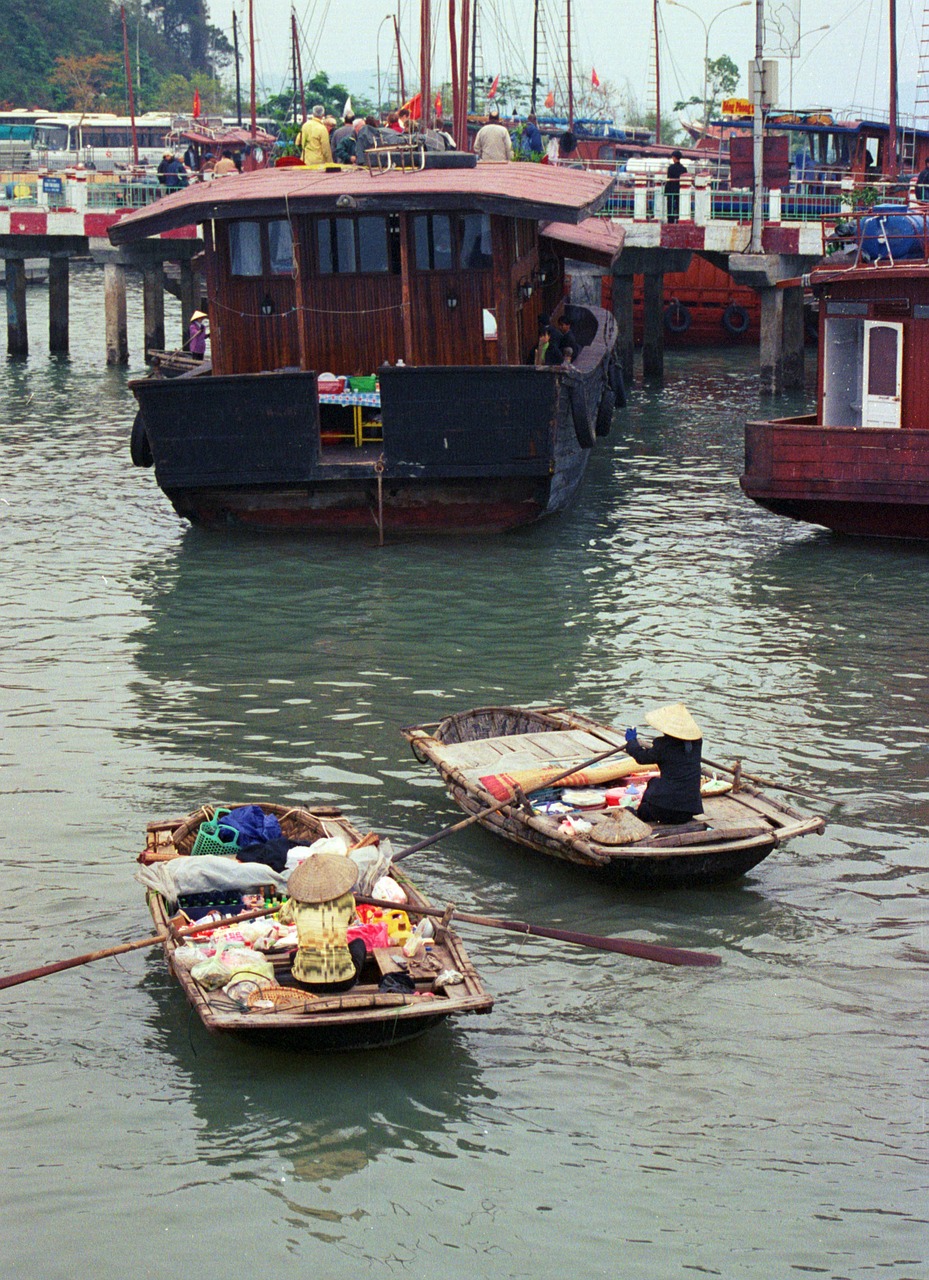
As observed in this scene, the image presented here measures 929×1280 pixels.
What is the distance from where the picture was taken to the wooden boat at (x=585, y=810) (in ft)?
31.3

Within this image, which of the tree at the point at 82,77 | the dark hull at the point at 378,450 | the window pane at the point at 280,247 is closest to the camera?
the dark hull at the point at 378,450

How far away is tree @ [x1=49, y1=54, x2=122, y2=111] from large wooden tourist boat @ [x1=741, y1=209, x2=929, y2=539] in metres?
85.4

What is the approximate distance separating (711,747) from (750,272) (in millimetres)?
20777

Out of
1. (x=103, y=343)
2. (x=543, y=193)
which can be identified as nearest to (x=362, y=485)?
(x=543, y=193)

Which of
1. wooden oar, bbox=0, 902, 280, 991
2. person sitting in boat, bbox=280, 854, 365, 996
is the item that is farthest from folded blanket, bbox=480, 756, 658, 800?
person sitting in boat, bbox=280, 854, 365, 996

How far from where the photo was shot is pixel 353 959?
7938mm

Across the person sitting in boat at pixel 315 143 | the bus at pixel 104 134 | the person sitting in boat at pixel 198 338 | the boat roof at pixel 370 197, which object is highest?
the bus at pixel 104 134

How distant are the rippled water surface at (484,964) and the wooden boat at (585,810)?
26cm

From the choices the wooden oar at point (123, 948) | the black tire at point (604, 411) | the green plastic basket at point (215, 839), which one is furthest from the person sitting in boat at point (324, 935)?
the black tire at point (604, 411)

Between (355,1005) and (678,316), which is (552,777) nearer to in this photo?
(355,1005)

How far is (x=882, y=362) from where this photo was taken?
18969 millimetres

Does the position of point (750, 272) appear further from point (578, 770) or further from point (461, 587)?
point (578, 770)

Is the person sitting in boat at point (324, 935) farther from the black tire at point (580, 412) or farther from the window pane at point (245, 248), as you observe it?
the window pane at point (245, 248)

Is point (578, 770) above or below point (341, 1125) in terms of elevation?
above
